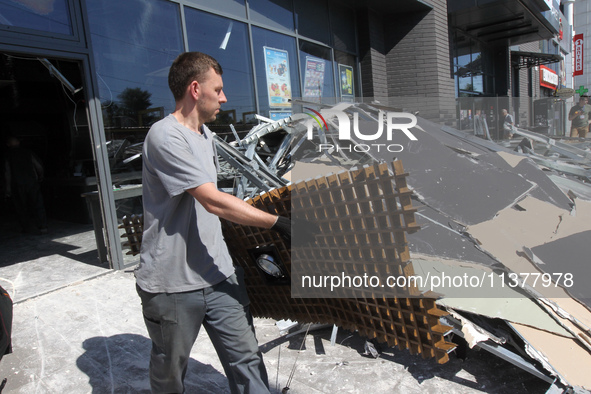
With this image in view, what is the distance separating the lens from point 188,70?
183 centimetres

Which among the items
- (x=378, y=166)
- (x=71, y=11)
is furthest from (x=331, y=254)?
(x=71, y=11)

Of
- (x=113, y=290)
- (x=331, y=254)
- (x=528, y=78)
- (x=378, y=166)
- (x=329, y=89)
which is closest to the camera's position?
(x=378, y=166)

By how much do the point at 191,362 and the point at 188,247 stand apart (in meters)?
1.43

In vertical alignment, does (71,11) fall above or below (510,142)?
above

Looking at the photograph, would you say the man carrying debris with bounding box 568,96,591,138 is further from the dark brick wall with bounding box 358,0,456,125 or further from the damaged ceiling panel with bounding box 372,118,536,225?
the damaged ceiling panel with bounding box 372,118,536,225

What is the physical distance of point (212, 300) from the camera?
1859 millimetres

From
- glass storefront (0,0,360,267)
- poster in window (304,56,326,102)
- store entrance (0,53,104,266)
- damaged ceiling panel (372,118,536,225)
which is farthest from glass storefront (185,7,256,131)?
damaged ceiling panel (372,118,536,225)

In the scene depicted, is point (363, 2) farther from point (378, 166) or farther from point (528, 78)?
point (528, 78)

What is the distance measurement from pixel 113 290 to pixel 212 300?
281 centimetres

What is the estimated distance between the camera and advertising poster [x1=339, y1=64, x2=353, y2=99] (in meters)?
8.82

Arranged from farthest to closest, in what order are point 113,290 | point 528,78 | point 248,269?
1. point 528,78
2. point 113,290
3. point 248,269

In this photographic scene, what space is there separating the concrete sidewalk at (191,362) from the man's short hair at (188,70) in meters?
1.88

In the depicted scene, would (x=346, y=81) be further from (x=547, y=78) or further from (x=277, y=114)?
(x=547, y=78)

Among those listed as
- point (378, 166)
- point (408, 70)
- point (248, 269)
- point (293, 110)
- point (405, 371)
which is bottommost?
point (405, 371)
